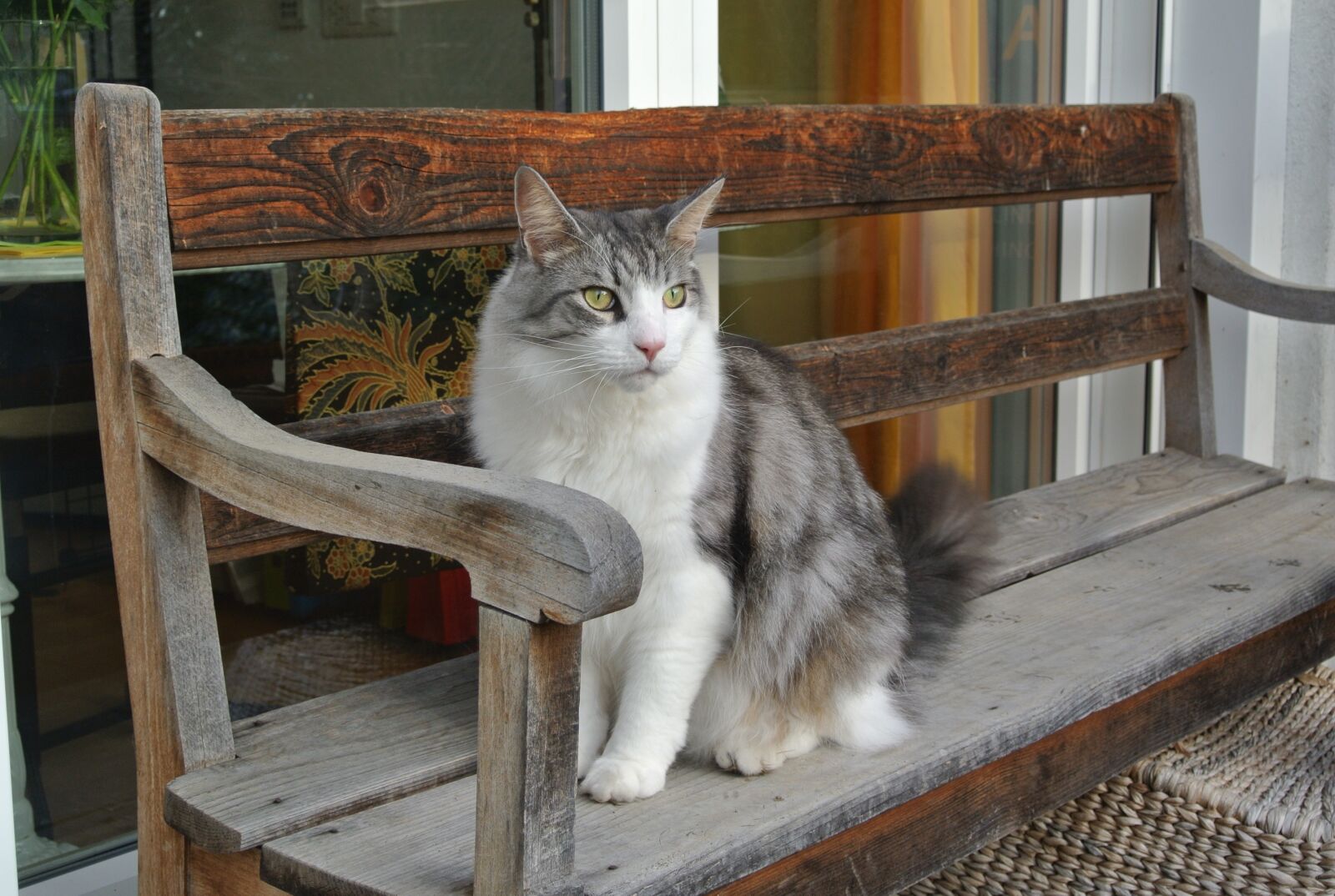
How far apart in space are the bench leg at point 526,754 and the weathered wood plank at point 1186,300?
2.12 m

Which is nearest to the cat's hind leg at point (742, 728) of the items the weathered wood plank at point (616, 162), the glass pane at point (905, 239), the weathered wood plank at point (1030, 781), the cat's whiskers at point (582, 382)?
the weathered wood plank at point (1030, 781)

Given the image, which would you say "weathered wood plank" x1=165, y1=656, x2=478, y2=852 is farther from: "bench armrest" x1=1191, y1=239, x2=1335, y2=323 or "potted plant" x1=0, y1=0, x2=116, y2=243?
"bench armrest" x1=1191, y1=239, x2=1335, y2=323

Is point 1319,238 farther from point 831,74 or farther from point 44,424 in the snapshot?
point 44,424

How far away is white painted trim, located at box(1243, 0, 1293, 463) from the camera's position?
2.89 m

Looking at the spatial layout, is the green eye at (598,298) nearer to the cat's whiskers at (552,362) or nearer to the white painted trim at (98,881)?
the cat's whiskers at (552,362)

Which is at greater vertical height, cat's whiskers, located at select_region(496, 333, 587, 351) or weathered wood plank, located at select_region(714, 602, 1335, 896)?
cat's whiskers, located at select_region(496, 333, 587, 351)

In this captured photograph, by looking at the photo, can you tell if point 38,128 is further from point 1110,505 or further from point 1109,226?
point 1109,226

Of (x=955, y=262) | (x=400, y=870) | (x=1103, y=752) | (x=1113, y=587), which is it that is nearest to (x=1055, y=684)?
(x=1103, y=752)

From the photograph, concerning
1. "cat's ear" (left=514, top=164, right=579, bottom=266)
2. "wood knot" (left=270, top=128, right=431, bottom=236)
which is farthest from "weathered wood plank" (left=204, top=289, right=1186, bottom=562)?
"cat's ear" (left=514, top=164, right=579, bottom=266)

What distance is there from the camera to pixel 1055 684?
1656 mm

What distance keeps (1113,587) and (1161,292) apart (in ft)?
3.07

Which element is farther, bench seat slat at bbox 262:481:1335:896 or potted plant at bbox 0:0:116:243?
potted plant at bbox 0:0:116:243

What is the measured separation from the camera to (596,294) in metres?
1.41

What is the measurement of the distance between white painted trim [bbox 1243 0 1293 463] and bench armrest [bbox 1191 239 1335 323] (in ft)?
1.06
